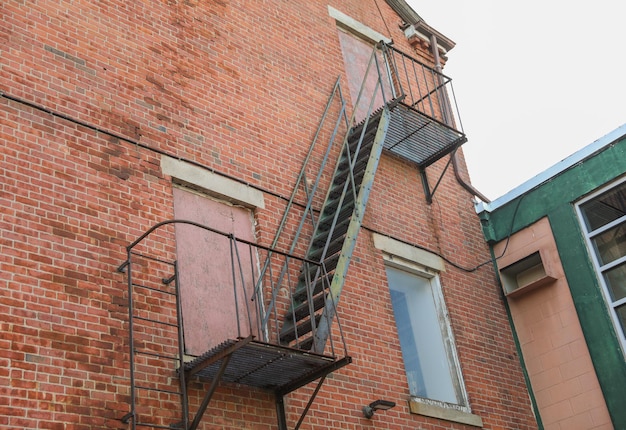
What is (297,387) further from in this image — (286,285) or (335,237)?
(335,237)

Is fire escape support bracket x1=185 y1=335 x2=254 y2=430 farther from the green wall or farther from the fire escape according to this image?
the green wall

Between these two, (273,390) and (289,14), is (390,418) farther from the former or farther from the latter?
(289,14)

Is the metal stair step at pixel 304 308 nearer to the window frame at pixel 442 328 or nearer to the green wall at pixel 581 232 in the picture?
the window frame at pixel 442 328

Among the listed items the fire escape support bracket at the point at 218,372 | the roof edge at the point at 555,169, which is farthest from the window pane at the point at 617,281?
the fire escape support bracket at the point at 218,372

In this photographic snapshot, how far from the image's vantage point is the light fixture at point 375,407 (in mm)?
9789

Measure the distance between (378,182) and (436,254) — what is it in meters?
1.34

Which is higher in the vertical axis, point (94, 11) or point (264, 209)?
point (94, 11)

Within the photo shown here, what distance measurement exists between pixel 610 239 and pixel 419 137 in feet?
10.2

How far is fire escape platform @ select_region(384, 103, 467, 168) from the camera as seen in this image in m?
12.4

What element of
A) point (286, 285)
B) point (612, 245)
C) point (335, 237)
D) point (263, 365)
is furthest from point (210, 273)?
point (612, 245)

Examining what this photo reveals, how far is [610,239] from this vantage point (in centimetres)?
1229

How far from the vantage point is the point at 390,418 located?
402 inches

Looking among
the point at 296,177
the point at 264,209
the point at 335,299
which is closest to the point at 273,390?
the point at 335,299

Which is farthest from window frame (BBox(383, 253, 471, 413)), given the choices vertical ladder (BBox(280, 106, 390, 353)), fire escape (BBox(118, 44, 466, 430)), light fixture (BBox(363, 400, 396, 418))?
fire escape (BBox(118, 44, 466, 430))
